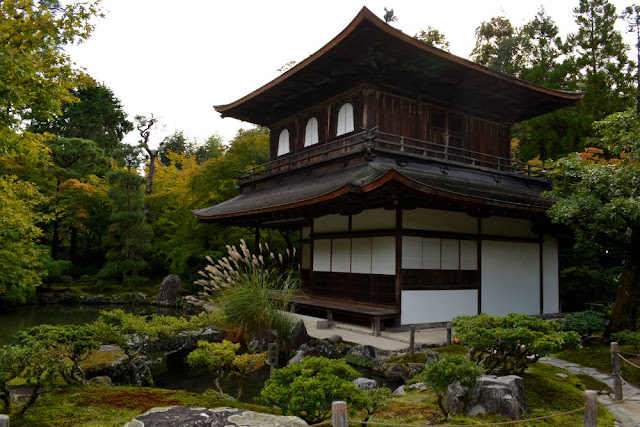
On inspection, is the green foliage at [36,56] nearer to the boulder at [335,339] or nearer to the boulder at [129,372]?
the boulder at [129,372]

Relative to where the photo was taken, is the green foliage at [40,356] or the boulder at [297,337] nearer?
the green foliage at [40,356]

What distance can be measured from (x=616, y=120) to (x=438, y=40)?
76.0ft

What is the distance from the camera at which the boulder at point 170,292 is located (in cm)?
1827

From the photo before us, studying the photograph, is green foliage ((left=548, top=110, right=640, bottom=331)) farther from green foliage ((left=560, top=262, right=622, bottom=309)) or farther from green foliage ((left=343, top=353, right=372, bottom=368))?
green foliage ((left=560, top=262, right=622, bottom=309))

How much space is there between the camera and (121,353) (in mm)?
6914

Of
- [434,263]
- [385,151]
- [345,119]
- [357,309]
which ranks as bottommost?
[357,309]

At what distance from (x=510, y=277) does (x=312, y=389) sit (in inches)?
380

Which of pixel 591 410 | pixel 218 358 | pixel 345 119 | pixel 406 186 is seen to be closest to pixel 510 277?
pixel 406 186

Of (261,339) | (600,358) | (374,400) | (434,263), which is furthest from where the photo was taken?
(434,263)

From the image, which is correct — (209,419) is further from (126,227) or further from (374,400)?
(126,227)

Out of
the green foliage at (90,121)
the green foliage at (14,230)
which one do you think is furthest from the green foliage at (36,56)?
the green foliage at (90,121)

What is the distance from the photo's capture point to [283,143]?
15.6 metres

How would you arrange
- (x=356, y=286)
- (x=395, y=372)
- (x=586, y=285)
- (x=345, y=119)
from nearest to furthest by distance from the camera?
(x=395, y=372) < (x=356, y=286) < (x=345, y=119) < (x=586, y=285)

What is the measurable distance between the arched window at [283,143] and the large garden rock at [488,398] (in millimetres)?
11805
